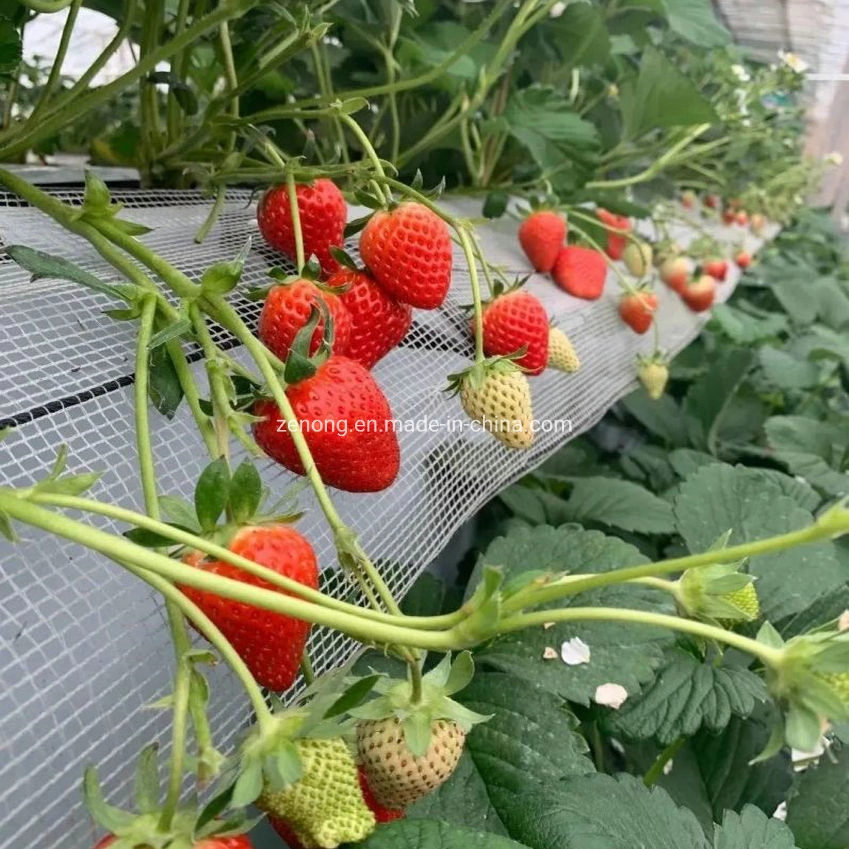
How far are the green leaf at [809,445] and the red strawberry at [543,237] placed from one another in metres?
0.36

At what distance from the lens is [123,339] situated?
48cm

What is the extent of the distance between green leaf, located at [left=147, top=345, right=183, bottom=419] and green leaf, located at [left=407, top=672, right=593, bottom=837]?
251 mm

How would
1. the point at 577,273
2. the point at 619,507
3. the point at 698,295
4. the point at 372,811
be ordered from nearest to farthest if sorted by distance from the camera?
the point at 372,811, the point at 619,507, the point at 577,273, the point at 698,295

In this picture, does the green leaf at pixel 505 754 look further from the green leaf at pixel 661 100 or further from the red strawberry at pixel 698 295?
the red strawberry at pixel 698 295

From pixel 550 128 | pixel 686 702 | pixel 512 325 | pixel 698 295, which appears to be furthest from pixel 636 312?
pixel 686 702

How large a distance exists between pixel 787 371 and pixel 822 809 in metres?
0.89

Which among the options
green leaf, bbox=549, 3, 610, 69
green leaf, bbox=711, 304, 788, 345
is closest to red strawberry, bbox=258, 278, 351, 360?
green leaf, bbox=549, 3, 610, 69

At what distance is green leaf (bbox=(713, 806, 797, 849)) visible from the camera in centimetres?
46

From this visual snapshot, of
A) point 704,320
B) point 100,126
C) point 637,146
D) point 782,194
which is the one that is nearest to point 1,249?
point 100,126

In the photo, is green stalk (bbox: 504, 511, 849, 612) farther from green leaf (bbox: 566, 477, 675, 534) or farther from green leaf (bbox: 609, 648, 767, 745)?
Answer: green leaf (bbox: 566, 477, 675, 534)

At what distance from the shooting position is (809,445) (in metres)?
1.05

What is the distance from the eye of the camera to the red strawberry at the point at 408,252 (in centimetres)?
51

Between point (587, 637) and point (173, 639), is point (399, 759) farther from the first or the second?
point (587, 637)

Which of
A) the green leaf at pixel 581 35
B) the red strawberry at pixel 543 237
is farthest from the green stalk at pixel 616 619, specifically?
the green leaf at pixel 581 35
